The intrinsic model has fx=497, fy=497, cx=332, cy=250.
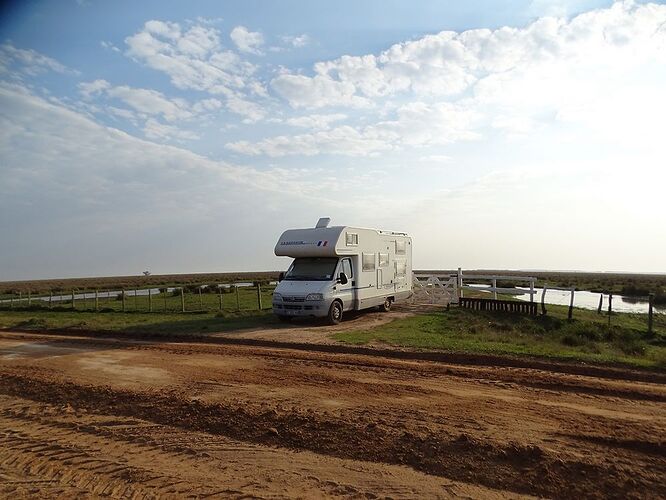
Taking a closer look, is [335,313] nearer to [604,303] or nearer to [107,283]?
[604,303]

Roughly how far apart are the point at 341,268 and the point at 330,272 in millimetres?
500

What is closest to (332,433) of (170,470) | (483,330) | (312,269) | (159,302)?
(170,470)

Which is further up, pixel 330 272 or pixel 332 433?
pixel 330 272

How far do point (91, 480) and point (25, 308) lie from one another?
2715 cm

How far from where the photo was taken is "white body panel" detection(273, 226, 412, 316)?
16484 mm

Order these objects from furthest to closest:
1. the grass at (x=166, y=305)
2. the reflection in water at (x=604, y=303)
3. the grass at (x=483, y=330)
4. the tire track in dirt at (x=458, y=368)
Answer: the reflection in water at (x=604, y=303), the grass at (x=166, y=305), the grass at (x=483, y=330), the tire track in dirt at (x=458, y=368)

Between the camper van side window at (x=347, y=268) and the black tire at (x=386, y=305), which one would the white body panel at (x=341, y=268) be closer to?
the camper van side window at (x=347, y=268)

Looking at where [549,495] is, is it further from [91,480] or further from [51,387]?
[51,387]

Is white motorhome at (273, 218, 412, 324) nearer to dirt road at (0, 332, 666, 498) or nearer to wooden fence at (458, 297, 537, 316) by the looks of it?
wooden fence at (458, 297, 537, 316)

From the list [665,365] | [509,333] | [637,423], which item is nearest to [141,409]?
[637,423]

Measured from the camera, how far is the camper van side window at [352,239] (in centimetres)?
1750

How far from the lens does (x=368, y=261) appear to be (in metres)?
18.7

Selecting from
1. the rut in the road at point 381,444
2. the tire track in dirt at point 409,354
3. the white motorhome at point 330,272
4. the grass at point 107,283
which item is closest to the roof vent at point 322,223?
the white motorhome at point 330,272

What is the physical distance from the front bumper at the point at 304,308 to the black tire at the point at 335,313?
320mm
